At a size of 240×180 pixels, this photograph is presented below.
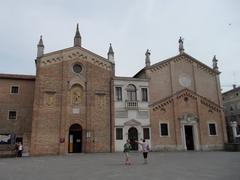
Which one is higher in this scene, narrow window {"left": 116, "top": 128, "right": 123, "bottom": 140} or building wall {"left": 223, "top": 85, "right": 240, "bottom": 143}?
building wall {"left": 223, "top": 85, "right": 240, "bottom": 143}

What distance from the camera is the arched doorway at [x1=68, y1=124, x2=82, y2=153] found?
90.3ft

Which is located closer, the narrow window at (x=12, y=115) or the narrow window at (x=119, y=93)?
the narrow window at (x=12, y=115)

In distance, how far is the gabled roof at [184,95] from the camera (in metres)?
30.4

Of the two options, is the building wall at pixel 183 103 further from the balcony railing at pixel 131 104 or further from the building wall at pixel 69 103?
the building wall at pixel 69 103

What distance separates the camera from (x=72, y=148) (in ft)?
90.1

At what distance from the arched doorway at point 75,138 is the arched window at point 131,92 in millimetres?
7236

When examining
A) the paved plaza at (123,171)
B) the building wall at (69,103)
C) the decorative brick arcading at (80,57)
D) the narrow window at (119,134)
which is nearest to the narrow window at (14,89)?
the building wall at (69,103)

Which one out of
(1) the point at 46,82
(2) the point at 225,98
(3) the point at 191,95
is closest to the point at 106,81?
(1) the point at 46,82

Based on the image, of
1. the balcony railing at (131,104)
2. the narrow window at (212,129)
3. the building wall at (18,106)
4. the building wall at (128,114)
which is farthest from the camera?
the narrow window at (212,129)

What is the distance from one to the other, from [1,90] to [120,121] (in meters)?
15.0

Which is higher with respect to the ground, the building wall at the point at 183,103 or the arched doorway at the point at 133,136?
the building wall at the point at 183,103

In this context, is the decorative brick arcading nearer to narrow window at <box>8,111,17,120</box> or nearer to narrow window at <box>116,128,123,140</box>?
narrow window at <box>8,111,17,120</box>

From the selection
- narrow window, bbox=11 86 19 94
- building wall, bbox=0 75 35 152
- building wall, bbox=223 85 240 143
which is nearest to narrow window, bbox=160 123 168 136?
building wall, bbox=0 75 35 152

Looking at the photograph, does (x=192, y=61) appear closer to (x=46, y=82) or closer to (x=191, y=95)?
(x=191, y=95)
